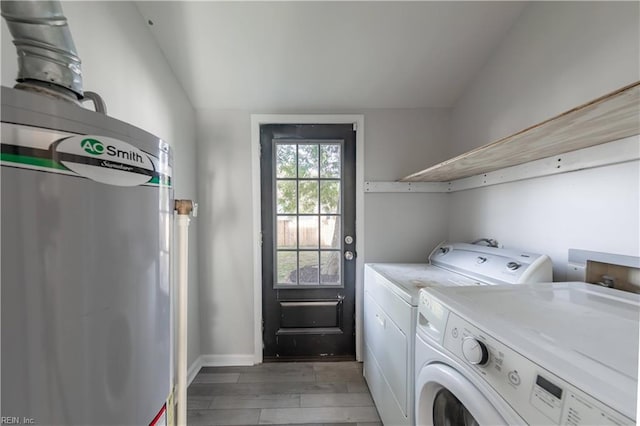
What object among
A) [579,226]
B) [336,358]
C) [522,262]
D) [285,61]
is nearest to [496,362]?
[522,262]

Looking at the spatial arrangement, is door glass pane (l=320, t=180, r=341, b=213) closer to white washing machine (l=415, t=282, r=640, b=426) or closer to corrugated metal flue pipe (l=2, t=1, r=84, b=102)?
white washing machine (l=415, t=282, r=640, b=426)

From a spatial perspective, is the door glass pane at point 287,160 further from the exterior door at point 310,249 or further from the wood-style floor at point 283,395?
the wood-style floor at point 283,395

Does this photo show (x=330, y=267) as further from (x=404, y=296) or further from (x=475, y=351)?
(x=475, y=351)

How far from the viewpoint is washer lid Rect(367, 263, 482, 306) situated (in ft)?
3.87

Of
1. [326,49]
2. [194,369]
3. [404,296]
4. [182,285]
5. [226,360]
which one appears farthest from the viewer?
[226,360]

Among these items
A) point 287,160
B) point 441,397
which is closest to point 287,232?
point 287,160

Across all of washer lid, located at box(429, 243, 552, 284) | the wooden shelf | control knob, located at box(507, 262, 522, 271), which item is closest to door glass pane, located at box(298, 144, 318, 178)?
the wooden shelf

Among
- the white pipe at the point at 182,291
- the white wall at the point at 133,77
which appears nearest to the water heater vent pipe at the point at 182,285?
the white pipe at the point at 182,291

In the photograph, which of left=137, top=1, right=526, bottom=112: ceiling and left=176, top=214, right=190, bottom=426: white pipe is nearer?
left=176, top=214, right=190, bottom=426: white pipe

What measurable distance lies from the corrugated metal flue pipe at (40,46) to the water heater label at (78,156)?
9.4 inches

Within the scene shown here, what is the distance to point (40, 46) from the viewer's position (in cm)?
56
